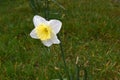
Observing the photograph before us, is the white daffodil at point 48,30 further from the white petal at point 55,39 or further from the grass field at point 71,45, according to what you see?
the grass field at point 71,45

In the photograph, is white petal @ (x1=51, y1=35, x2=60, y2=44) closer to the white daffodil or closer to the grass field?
the white daffodil

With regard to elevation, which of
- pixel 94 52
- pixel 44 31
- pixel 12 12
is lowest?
pixel 12 12

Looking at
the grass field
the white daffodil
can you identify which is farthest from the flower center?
the grass field

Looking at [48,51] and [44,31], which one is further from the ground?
[44,31]

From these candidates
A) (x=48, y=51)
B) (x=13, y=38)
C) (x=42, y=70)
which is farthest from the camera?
(x=13, y=38)

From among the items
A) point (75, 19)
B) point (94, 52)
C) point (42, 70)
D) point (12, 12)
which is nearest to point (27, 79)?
point (42, 70)

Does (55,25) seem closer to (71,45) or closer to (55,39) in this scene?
(55,39)

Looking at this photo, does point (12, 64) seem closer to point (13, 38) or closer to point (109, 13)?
point (13, 38)

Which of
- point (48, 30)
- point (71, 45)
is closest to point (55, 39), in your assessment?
point (48, 30)
